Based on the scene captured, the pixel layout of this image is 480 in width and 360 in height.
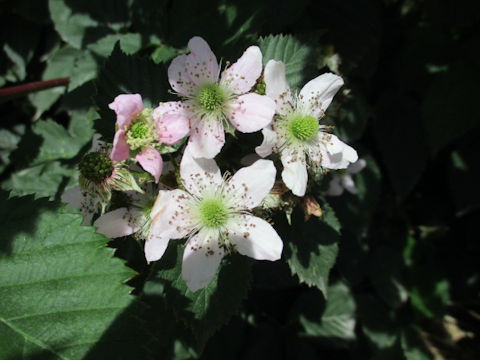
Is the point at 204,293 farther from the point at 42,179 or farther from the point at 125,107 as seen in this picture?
the point at 42,179

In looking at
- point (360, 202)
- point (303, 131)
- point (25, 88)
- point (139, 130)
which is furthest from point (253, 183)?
point (360, 202)

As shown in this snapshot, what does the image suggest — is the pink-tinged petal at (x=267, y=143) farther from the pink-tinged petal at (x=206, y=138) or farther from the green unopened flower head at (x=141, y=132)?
the green unopened flower head at (x=141, y=132)

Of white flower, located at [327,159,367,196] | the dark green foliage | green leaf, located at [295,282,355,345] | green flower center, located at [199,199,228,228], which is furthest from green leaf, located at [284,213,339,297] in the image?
green leaf, located at [295,282,355,345]

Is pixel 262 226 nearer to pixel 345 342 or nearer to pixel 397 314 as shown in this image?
pixel 345 342

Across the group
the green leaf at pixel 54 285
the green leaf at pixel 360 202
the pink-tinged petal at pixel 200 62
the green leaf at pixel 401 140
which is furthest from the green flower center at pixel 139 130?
the green leaf at pixel 401 140

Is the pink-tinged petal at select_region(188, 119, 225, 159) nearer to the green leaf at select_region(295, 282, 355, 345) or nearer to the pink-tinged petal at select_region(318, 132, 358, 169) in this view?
the pink-tinged petal at select_region(318, 132, 358, 169)

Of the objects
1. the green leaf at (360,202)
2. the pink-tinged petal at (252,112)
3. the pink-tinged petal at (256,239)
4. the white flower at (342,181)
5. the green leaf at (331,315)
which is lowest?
the green leaf at (331,315)
